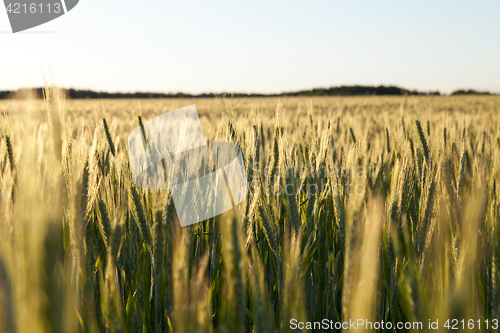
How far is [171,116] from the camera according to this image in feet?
4.53

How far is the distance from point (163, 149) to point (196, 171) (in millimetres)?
286

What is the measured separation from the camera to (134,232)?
1043 millimetres

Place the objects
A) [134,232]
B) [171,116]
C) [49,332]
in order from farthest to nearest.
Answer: [171,116], [134,232], [49,332]

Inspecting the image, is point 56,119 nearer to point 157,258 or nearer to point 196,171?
point 196,171

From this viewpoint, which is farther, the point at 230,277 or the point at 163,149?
the point at 163,149

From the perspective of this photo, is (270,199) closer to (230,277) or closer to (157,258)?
(157,258)

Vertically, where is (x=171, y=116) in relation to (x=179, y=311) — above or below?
above

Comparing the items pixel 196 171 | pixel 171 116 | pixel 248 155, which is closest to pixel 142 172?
pixel 196 171

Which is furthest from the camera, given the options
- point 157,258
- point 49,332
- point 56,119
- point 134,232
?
point 134,232

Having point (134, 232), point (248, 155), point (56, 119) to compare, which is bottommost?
point (134, 232)

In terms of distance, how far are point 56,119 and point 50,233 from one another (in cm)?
62
